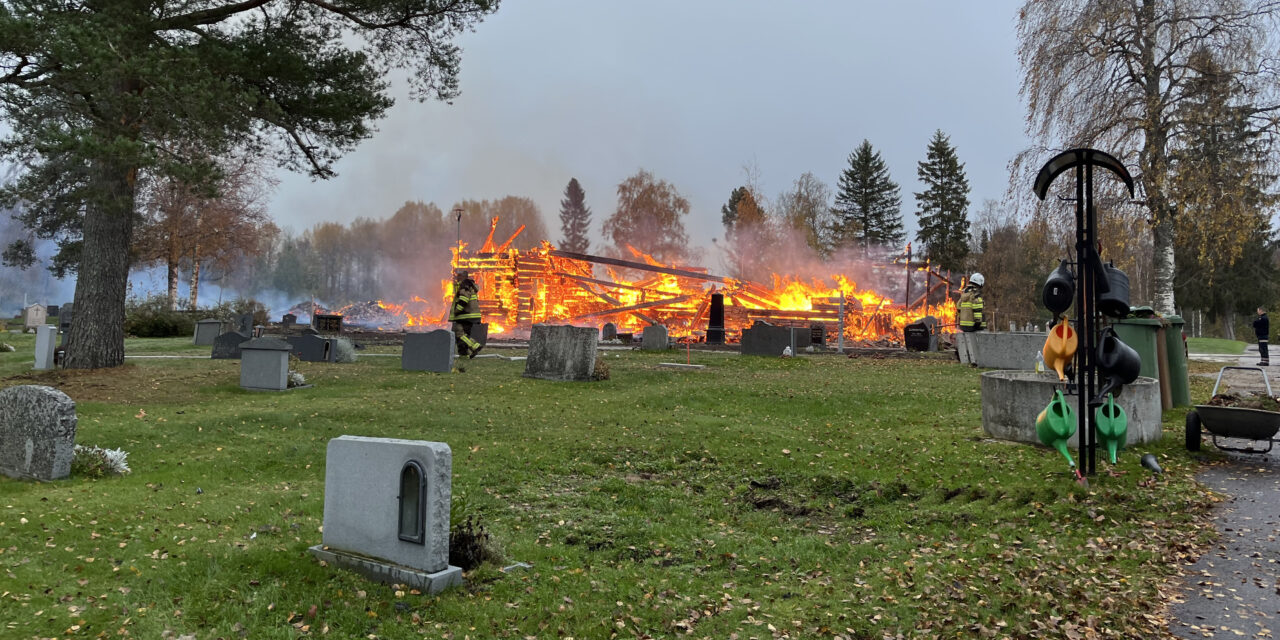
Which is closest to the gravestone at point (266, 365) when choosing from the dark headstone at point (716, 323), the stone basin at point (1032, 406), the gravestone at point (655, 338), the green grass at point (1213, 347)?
the stone basin at point (1032, 406)

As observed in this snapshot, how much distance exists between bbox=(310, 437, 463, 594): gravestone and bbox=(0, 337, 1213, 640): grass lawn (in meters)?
0.15

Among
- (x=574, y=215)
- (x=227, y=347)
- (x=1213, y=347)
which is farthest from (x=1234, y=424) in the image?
(x=574, y=215)

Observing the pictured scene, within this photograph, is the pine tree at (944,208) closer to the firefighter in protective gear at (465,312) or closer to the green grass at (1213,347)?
the green grass at (1213,347)

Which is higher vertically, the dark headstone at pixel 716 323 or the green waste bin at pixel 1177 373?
the dark headstone at pixel 716 323

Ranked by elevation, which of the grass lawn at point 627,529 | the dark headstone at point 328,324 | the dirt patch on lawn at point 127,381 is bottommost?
the grass lawn at point 627,529

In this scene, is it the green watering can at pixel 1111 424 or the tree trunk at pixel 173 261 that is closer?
the green watering can at pixel 1111 424

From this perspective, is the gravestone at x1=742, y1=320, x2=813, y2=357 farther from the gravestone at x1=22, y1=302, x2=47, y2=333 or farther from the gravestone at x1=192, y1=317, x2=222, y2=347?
the gravestone at x1=22, y1=302, x2=47, y2=333

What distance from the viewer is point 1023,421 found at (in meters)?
8.59

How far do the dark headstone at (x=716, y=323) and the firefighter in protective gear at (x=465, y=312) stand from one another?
11189mm

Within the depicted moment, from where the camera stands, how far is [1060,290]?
22.8 ft

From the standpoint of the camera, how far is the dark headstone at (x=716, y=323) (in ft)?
95.0

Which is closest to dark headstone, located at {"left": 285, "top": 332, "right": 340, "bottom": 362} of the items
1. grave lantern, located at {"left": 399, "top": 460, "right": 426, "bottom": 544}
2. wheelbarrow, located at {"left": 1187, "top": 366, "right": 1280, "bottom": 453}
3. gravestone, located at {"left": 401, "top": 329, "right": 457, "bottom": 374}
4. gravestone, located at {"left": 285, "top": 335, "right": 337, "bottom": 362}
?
gravestone, located at {"left": 285, "top": 335, "right": 337, "bottom": 362}

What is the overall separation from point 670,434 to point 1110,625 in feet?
21.6

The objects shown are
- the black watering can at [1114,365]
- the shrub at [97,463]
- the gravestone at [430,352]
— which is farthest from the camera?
the gravestone at [430,352]
